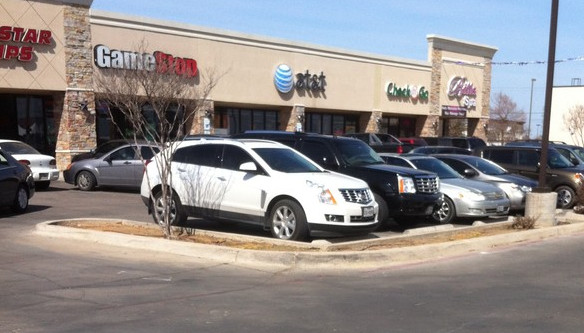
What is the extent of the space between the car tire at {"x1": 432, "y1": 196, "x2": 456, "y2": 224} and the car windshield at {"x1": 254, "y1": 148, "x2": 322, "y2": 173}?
3.83 meters

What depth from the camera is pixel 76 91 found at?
1004 inches

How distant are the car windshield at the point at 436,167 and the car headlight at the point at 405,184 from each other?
9.06 ft

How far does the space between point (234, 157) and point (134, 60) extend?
53.5ft

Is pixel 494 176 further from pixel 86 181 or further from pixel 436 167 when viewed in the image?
pixel 86 181

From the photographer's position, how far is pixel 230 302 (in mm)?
7191

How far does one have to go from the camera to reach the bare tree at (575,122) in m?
62.5

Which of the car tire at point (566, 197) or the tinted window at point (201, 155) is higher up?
the tinted window at point (201, 155)

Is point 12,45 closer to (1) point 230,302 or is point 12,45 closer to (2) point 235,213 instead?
(2) point 235,213

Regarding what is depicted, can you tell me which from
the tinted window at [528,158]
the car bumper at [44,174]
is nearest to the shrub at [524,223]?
the tinted window at [528,158]

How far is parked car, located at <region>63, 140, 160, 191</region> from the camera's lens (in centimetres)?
1989

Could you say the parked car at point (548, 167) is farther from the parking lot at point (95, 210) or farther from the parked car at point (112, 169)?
the parked car at point (112, 169)

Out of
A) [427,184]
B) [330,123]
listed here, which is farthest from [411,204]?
[330,123]

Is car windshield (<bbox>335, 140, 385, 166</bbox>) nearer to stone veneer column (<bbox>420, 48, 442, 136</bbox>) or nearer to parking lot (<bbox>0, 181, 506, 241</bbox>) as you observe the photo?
parking lot (<bbox>0, 181, 506, 241</bbox>)

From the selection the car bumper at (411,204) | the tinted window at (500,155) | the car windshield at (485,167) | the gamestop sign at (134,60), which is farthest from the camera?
the gamestop sign at (134,60)
